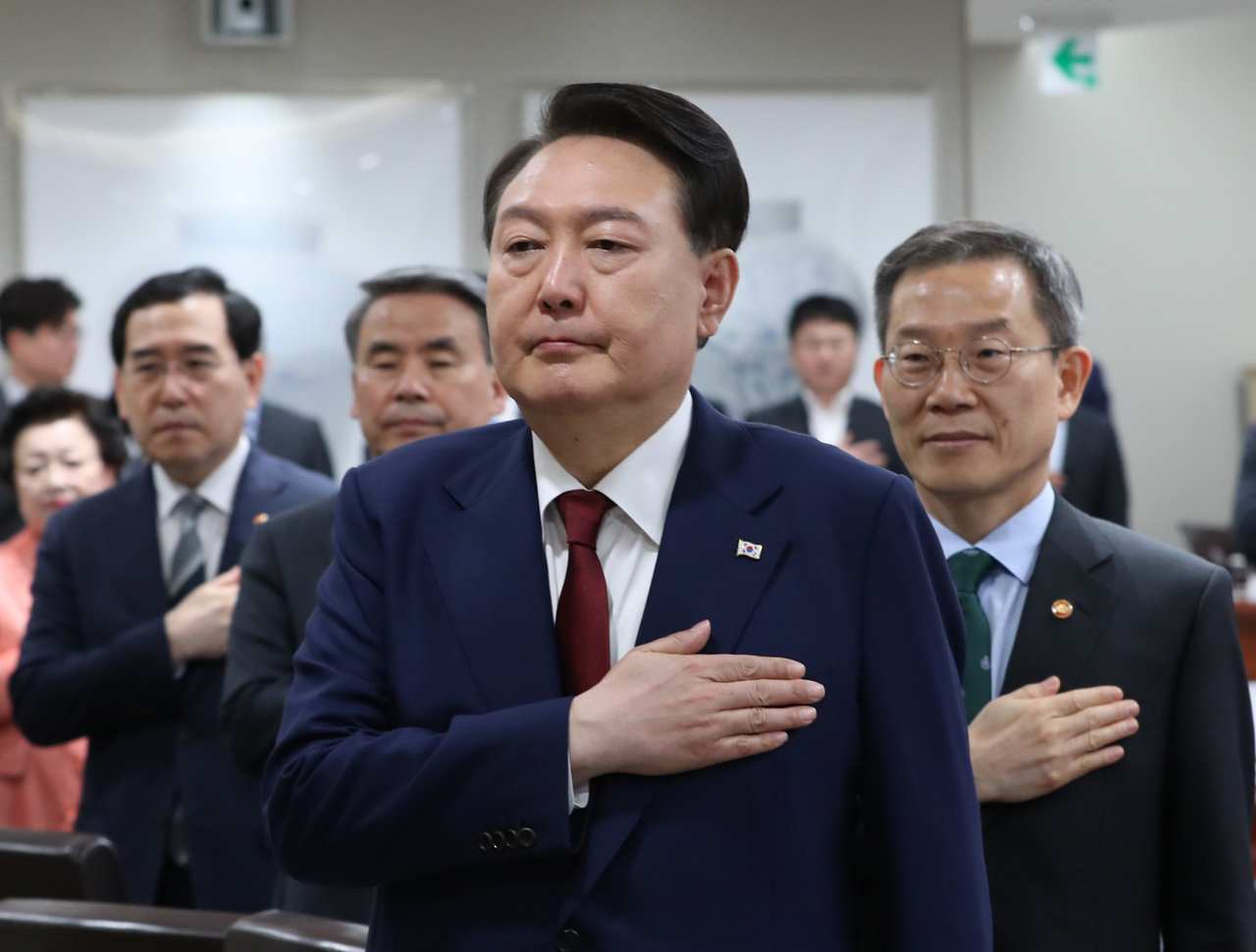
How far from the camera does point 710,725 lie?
3.80ft

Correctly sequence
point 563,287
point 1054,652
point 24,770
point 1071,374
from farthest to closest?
point 24,770
point 1071,374
point 1054,652
point 563,287

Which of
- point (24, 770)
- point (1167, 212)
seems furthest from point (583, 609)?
point (1167, 212)

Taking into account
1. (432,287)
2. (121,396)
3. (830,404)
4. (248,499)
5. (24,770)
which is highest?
(830,404)

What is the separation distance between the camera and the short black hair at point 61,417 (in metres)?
3.51

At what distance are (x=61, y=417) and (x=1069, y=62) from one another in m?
5.13

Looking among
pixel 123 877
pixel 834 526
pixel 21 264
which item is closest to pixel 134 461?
pixel 21 264

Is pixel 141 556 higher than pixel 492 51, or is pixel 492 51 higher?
pixel 492 51

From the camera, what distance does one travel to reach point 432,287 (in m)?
2.51

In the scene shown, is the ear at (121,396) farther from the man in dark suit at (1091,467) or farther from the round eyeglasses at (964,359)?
the man in dark suit at (1091,467)

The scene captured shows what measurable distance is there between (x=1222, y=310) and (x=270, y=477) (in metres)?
6.06

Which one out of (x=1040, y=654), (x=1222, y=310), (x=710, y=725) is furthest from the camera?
(x=1222, y=310)

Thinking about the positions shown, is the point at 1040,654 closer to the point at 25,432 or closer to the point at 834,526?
the point at 834,526

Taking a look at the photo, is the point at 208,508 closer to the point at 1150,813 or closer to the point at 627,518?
the point at 627,518

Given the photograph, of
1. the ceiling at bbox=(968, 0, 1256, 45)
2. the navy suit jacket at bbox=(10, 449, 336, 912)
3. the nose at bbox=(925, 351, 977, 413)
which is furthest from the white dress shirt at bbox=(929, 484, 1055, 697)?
the ceiling at bbox=(968, 0, 1256, 45)
